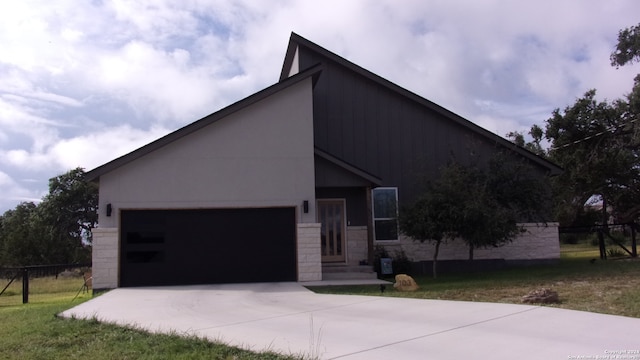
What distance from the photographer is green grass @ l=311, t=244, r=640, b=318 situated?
9.57 metres

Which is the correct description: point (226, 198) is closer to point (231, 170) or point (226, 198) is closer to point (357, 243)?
point (231, 170)

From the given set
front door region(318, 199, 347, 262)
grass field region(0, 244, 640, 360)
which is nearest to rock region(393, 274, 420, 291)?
grass field region(0, 244, 640, 360)

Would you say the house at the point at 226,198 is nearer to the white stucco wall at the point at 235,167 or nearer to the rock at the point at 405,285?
the white stucco wall at the point at 235,167

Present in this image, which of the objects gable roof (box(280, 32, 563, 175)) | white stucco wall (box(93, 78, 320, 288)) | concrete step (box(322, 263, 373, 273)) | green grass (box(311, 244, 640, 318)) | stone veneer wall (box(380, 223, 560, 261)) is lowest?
green grass (box(311, 244, 640, 318))

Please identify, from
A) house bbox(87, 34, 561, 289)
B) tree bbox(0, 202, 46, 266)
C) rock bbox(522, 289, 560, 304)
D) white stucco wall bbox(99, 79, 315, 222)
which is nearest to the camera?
rock bbox(522, 289, 560, 304)

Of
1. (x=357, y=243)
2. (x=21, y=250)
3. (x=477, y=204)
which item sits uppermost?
(x=477, y=204)

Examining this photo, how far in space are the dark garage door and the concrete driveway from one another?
3.17 meters

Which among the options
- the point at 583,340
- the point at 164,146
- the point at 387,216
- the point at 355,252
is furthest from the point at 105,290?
the point at 583,340

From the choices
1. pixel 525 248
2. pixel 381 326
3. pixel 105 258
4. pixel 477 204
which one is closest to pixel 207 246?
pixel 105 258

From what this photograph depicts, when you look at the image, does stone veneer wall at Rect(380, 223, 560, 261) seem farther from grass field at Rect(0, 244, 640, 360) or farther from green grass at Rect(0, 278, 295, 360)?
green grass at Rect(0, 278, 295, 360)

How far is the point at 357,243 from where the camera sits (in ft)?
60.1

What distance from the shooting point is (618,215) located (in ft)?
115

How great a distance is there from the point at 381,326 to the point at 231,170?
341 inches

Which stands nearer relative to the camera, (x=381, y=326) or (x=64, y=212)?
(x=381, y=326)
